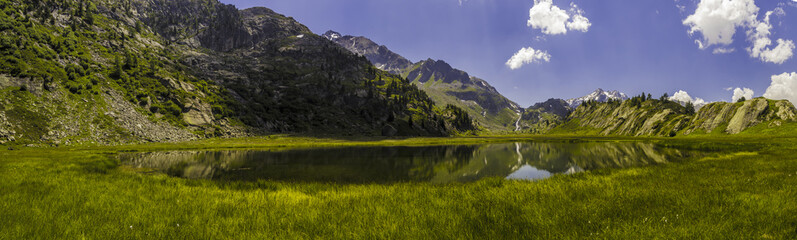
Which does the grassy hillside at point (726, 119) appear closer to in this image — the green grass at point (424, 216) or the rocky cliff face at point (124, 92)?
the rocky cliff face at point (124, 92)

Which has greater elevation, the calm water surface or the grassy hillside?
the grassy hillside

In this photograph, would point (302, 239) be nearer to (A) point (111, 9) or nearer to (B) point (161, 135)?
(B) point (161, 135)

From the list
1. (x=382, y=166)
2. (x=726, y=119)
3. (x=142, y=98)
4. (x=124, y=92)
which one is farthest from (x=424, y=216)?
(x=726, y=119)

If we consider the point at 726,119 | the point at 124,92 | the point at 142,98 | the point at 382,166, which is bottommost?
the point at 382,166

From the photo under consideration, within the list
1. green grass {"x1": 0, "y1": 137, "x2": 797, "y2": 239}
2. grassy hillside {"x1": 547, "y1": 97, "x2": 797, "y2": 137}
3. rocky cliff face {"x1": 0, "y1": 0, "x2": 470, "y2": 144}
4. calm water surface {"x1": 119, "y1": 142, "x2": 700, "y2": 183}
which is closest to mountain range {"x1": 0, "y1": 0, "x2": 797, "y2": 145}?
rocky cliff face {"x1": 0, "y1": 0, "x2": 470, "y2": 144}

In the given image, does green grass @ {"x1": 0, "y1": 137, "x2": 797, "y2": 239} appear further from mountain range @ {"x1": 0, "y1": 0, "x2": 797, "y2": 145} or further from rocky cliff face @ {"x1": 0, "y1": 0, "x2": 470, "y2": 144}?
rocky cliff face @ {"x1": 0, "y1": 0, "x2": 470, "y2": 144}

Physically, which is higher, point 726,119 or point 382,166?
point 726,119

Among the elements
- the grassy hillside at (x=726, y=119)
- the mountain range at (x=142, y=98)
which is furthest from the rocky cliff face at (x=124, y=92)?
the grassy hillside at (x=726, y=119)

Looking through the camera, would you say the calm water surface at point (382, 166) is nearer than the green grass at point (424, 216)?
No

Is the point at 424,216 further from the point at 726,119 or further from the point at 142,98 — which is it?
the point at 726,119

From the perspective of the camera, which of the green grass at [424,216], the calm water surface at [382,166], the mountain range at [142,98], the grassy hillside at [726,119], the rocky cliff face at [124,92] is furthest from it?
the grassy hillside at [726,119]

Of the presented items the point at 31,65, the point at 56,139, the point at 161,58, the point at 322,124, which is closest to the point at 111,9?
the point at 161,58

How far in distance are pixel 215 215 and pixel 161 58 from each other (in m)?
201

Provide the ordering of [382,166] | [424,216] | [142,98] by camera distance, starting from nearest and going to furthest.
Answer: [424,216] → [382,166] → [142,98]
